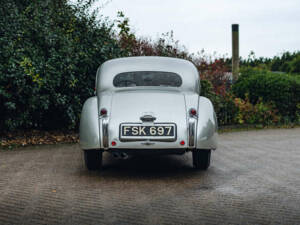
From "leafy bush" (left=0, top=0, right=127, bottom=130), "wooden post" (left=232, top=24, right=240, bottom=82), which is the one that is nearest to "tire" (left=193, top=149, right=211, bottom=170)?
"leafy bush" (left=0, top=0, right=127, bottom=130)

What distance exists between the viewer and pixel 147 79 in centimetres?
668

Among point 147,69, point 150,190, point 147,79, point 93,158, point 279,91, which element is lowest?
point 150,190

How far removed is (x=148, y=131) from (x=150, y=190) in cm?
79

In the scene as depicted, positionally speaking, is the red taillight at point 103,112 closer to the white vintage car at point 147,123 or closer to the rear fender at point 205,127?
the white vintage car at point 147,123

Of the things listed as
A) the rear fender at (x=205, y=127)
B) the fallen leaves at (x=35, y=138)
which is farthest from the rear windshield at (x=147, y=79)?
the fallen leaves at (x=35, y=138)

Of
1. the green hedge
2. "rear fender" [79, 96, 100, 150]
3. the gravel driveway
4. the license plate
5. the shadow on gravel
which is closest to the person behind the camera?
the gravel driveway

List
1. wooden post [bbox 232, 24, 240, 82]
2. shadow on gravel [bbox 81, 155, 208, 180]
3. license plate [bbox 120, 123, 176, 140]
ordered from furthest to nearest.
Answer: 1. wooden post [bbox 232, 24, 240, 82]
2. shadow on gravel [bbox 81, 155, 208, 180]
3. license plate [bbox 120, 123, 176, 140]

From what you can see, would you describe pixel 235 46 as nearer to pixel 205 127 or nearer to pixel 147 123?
pixel 205 127

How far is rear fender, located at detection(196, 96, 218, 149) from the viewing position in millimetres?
5727

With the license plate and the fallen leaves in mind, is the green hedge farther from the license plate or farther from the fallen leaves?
the license plate

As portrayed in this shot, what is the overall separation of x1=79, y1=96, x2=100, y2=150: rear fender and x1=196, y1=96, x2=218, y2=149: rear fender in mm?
1342

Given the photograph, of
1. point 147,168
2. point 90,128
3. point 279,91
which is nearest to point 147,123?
point 90,128

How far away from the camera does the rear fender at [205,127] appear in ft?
18.8

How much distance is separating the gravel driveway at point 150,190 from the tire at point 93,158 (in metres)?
0.16
